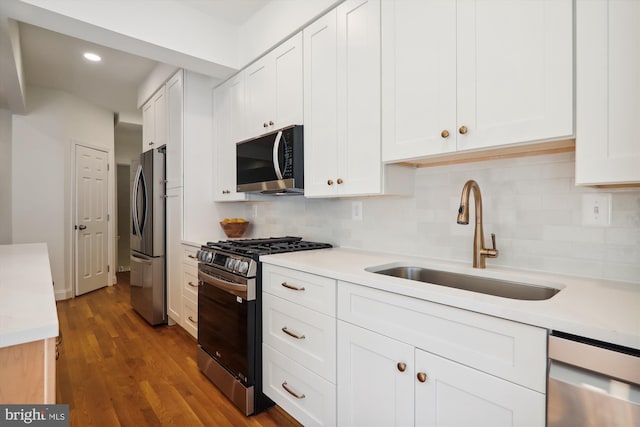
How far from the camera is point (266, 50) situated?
2480mm

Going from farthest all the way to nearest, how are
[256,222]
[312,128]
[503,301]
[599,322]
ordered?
[256,222]
[312,128]
[503,301]
[599,322]

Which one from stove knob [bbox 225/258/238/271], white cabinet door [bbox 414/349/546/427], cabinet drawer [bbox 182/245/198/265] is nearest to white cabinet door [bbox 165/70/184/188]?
cabinet drawer [bbox 182/245/198/265]

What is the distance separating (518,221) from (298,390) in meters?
1.36

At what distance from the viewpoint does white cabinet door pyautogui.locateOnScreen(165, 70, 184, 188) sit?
3152 mm

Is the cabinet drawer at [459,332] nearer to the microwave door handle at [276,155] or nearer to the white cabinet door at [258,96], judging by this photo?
the microwave door handle at [276,155]

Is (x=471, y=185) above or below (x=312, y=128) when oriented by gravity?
below

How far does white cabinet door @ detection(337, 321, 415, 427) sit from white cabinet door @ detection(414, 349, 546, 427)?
0.17 ft

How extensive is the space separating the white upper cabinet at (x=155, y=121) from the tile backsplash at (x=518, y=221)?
2.48 metres

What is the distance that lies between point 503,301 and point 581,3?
3.22 ft

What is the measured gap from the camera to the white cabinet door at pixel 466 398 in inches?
37.2

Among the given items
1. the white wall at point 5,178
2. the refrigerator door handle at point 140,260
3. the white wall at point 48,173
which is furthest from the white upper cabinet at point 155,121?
the white wall at point 5,178

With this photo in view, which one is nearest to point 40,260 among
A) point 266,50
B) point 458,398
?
point 266,50

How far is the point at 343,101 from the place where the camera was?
191cm

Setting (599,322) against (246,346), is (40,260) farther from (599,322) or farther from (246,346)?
(599,322)
